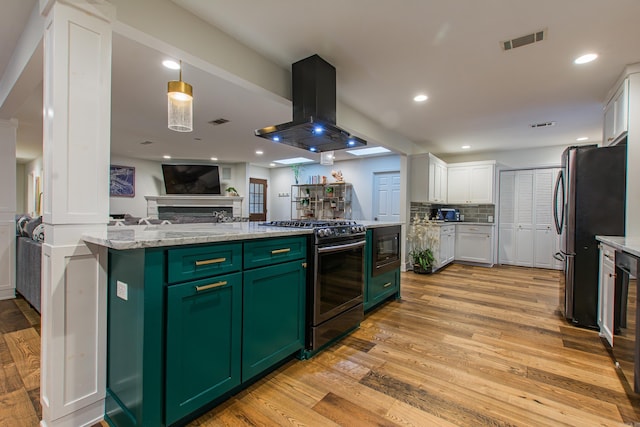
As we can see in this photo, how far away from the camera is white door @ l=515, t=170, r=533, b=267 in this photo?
6.06 m

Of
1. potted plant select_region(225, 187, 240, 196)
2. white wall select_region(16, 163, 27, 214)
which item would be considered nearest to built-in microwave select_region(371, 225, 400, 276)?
potted plant select_region(225, 187, 240, 196)

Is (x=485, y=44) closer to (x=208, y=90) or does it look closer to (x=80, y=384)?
(x=208, y=90)

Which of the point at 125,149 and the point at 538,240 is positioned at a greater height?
the point at 125,149

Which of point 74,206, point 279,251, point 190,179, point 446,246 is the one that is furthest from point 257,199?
point 74,206

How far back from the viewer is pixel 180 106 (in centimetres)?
200

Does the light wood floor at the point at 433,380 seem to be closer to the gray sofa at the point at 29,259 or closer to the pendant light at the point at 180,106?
the gray sofa at the point at 29,259

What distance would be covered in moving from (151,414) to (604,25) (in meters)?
3.68

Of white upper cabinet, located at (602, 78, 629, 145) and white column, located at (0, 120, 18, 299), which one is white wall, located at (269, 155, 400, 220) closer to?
white upper cabinet, located at (602, 78, 629, 145)

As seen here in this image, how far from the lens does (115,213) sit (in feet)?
24.3

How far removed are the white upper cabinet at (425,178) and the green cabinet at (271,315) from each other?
4.00 meters

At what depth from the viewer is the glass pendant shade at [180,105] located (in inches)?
76.5

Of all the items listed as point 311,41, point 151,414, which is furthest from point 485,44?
point 151,414

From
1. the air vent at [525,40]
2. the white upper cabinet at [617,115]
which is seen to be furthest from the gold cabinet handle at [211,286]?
the white upper cabinet at [617,115]

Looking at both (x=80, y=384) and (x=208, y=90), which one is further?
(x=208, y=90)
